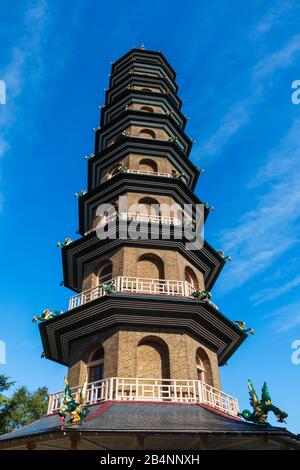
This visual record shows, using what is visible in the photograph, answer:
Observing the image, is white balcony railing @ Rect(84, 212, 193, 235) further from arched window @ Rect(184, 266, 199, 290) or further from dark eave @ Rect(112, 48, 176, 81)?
dark eave @ Rect(112, 48, 176, 81)

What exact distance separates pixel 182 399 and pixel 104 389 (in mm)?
2811

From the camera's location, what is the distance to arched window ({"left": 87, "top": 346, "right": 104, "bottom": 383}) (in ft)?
52.7

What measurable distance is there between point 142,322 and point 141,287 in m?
1.66

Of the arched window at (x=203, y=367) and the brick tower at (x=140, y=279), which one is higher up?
the brick tower at (x=140, y=279)

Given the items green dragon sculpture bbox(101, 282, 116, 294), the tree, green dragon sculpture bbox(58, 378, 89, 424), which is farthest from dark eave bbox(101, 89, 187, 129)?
the tree

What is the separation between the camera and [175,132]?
26953mm

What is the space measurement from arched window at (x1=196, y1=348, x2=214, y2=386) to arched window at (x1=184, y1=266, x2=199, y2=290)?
11.8 feet

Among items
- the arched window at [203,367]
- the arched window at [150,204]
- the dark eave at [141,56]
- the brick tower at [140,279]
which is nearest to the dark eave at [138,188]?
A: the brick tower at [140,279]

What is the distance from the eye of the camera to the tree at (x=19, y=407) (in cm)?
3688

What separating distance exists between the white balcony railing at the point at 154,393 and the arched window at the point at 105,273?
17.6 ft

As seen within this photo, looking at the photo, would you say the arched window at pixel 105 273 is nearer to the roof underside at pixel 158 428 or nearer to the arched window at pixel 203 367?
the arched window at pixel 203 367

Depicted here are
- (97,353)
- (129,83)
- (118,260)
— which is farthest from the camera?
(129,83)
